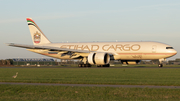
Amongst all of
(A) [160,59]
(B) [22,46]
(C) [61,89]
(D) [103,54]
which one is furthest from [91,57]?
(C) [61,89]

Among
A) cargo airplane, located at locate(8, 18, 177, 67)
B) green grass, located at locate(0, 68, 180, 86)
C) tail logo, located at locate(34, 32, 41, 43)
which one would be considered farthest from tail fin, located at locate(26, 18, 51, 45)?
green grass, located at locate(0, 68, 180, 86)

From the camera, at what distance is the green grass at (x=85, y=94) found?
12.4 meters

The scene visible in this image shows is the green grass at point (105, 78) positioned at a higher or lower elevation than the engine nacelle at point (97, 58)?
lower

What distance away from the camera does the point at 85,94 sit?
13688 mm

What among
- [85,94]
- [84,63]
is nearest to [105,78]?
[85,94]

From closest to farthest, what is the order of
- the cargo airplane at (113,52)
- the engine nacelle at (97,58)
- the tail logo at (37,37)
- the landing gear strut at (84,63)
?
1. the engine nacelle at (97,58)
2. the cargo airplane at (113,52)
3. the landing gear strut at (84,63)
4. the tail logo at (37,37)

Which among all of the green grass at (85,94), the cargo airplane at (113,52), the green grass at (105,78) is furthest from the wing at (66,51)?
the green grass at (85,94)

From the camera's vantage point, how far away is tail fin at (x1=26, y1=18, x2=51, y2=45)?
58.7 metres

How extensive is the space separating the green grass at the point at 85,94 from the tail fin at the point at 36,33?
43421mm

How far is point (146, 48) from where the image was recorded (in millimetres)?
45812

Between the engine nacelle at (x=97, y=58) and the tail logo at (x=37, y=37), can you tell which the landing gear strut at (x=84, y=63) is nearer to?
the engine nacelle at (x=97, y=58)

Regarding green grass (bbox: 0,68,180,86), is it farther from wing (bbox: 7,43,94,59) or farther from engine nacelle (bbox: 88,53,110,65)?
wing (bbox: 7,43,94,59)

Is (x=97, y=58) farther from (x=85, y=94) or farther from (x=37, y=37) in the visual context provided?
(x=85, y=94)

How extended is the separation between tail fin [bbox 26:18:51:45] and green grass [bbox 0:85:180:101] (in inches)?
1709
